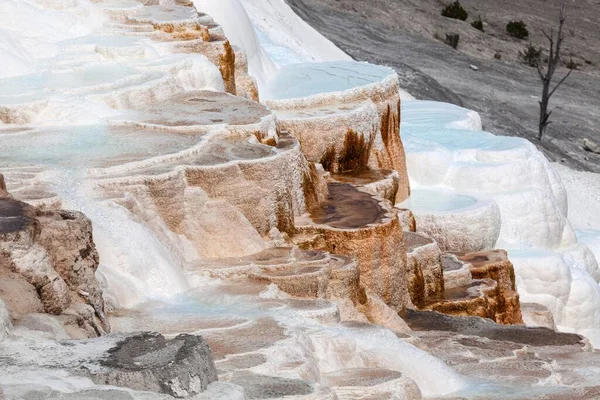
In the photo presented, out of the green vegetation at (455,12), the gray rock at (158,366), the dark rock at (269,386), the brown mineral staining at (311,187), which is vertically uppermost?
the gray rock at (158,366)

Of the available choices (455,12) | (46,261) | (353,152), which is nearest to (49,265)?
(46,261)

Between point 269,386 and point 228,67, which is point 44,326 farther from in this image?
point 228,67

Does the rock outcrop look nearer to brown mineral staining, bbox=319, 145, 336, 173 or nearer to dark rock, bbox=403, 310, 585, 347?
dark rock, bbox=403, 310, 585, 347

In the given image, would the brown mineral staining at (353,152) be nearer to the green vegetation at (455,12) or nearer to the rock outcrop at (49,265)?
the rock outcrop at (49,265)

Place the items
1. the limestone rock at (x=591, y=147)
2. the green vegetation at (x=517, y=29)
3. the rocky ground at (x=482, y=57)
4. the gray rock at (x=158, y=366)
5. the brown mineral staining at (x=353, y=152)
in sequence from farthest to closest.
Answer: the green vegetation at (x=517, y=29), the limestone rock at (x=591, y=147), the rocky ground at (x=482, y=57), the brown mineral staining at (x=353, y=152), the gray rock at (x=158, y=366)

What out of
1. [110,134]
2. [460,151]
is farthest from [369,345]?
A: [460,151]

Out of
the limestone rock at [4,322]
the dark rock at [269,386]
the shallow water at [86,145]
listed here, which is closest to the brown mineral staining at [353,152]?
the shallow water at [86,145]

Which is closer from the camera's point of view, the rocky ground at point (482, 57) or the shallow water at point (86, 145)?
the shallow water at point (86, 145)

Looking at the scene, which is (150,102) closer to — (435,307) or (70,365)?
(435,307)
